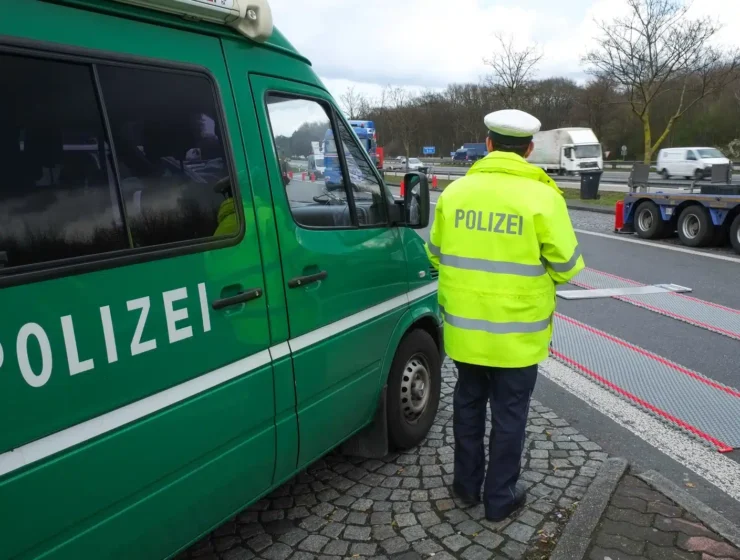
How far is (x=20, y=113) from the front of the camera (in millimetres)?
1817

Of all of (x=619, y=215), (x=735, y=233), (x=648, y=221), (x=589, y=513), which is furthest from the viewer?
(x=619, y=215)

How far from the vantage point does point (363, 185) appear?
3.47 metres

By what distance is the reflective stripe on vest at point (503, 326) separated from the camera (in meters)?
2.92

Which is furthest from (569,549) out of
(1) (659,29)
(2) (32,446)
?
(1) (659,29)

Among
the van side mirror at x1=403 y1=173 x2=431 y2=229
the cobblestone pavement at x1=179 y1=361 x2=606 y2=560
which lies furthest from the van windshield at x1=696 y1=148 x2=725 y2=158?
the van side mirror at x1=403 y1=173 x2=431 y2=229

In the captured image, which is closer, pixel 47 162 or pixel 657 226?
pixel 47 162

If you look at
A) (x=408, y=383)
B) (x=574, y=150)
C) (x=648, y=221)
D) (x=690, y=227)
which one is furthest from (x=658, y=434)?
(x=574, y=150)

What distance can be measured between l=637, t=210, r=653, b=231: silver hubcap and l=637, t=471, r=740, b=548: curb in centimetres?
1123

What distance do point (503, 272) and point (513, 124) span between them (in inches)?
28.1

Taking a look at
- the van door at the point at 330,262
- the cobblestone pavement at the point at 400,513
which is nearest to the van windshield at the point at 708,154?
the cobblestone pavement at the point at 400,513

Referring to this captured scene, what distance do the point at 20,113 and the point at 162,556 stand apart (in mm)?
1603

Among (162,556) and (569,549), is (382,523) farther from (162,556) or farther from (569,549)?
(162,556)

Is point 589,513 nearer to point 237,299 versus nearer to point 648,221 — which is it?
point 237,299

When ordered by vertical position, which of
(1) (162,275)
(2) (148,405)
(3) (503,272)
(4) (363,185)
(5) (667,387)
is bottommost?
(5) (667,387)
